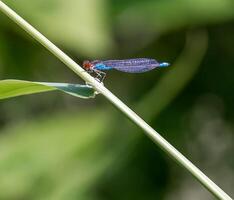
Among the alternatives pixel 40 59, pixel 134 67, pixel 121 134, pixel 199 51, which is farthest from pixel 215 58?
pixel 134 67

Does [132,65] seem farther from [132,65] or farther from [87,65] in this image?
[87,65]

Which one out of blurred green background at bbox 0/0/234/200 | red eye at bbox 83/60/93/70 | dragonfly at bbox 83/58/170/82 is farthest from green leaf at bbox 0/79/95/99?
blurred green background at bbox 0/0/234/200

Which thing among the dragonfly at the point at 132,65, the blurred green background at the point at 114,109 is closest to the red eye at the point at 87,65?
the dragonfly at the point at 132,65

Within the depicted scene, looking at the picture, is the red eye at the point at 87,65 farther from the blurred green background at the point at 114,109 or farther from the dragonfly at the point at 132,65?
the blurred green background at the point at 114,109

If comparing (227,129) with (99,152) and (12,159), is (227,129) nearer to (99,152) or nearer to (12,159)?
(99,152)

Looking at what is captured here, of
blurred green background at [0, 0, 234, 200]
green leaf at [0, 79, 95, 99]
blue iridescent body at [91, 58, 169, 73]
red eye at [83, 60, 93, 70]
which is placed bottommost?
green leaf at [0, 79, 95, 99]

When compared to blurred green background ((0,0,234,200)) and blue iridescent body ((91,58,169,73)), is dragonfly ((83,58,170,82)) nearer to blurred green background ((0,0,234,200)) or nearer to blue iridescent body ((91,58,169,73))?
blue iridescent body ((91,58,169,73))
